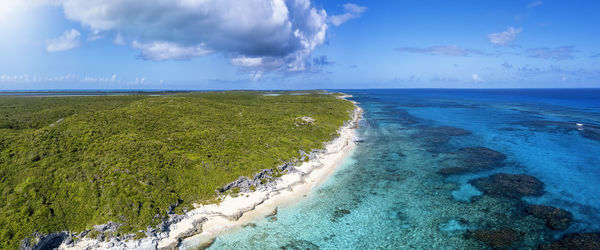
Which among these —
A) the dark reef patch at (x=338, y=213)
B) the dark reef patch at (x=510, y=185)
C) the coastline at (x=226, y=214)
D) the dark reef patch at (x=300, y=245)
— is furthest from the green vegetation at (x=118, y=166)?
the dark reef patch at (x=510, y=185)

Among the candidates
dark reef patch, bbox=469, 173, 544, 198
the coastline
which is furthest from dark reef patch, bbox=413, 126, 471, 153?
the coastline

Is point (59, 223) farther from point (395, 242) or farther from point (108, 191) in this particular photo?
point (395, 242)

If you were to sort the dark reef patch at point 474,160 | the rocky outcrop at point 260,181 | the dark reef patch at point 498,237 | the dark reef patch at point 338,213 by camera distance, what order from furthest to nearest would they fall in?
the dark reef patch at point 474,160
the rocky outcrop at point 260,181
the dark reef patch at point 338,213
the dark reef patch at point 498,237

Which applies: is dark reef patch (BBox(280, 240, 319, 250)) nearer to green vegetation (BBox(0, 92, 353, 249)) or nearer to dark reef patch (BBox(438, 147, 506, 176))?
green vegetation (BBox(0, 92, 353, 249))

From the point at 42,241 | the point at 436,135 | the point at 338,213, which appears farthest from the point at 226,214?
the point at 436,135

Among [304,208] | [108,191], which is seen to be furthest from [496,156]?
[108,191]

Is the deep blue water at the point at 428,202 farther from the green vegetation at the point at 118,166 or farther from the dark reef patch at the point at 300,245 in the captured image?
the green vegetation at the point at 118,166

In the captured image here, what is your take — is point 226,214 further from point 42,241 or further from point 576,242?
point 576,242
